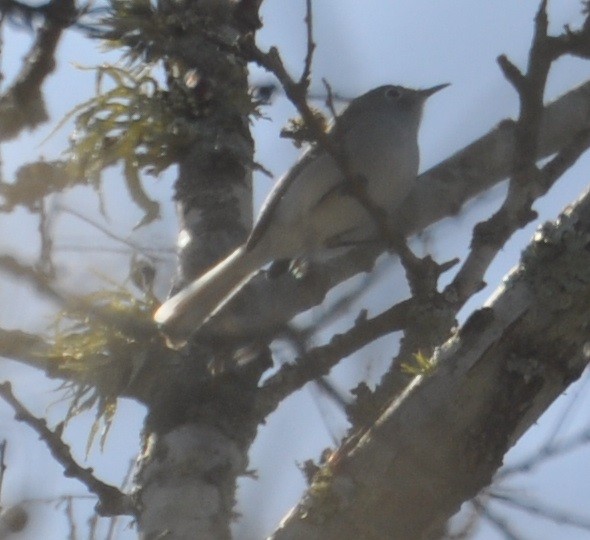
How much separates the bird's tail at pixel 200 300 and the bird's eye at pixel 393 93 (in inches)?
58.6

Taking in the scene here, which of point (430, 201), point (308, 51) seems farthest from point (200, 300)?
point (308, 51)

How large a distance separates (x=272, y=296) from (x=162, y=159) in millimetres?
765

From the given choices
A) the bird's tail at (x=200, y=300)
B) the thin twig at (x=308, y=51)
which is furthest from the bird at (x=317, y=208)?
the thin twig at (x=308, y=51)

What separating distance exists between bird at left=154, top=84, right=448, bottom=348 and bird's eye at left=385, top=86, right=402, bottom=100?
0.48 feet

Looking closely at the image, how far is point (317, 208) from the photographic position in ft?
13.5

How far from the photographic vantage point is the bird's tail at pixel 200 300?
3.37 metres

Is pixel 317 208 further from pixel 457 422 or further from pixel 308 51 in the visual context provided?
pixel 457 422

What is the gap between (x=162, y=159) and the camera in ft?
13.3

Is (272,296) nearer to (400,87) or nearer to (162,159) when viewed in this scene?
(162,159)

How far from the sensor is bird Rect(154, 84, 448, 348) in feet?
11.3

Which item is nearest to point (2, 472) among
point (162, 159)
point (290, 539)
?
point (290, 539)

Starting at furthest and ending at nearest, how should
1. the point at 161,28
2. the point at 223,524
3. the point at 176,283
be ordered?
the point at 161,28 → the point at 176,283 → the point at 223,524

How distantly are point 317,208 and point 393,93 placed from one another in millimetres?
1031

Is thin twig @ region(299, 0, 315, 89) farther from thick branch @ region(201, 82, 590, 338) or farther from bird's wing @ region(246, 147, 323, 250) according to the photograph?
bird's wing @ region(246, 147, 323, 250)
